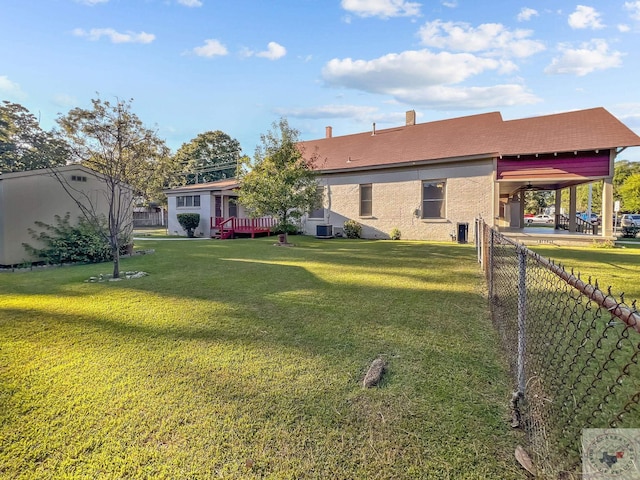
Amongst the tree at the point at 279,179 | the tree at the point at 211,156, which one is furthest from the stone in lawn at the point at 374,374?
the tree at the point at 211,156

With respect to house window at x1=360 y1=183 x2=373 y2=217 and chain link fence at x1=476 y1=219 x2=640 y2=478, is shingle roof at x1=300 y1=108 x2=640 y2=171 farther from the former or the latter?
chain link fence at x1=476 y1=219 x2=640 y2=478

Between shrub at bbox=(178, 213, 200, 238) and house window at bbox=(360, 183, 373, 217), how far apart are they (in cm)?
1022

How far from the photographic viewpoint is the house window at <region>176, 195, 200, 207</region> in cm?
2113

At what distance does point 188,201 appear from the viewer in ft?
71.2

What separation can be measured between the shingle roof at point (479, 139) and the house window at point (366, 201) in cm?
122

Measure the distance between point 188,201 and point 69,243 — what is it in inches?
484

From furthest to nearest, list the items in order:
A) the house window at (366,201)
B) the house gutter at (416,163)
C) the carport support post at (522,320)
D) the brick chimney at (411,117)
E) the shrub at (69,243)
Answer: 1. the brick chimney at (411,117)
2. the house window at (366,201)
3. the house gutter at (416,163)
4. the shrub at (69,243)
5. the carport support post at (522,320)

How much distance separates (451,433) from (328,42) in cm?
1734

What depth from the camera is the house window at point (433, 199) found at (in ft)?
52.3

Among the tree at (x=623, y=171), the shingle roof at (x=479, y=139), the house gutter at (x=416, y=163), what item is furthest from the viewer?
the tree at (x=623, y=171)

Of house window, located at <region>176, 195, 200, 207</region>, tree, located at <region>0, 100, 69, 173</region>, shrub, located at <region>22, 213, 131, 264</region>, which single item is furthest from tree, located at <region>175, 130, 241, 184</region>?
shrub, located at <region>22, 213, 131, 264</region>

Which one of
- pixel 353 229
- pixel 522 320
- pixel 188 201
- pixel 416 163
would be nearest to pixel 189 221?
pixel 188 201

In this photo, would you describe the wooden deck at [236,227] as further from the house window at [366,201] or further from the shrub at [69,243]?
the shrub at [69,243]

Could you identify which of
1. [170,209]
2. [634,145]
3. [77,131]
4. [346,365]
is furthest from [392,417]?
[170,209]
